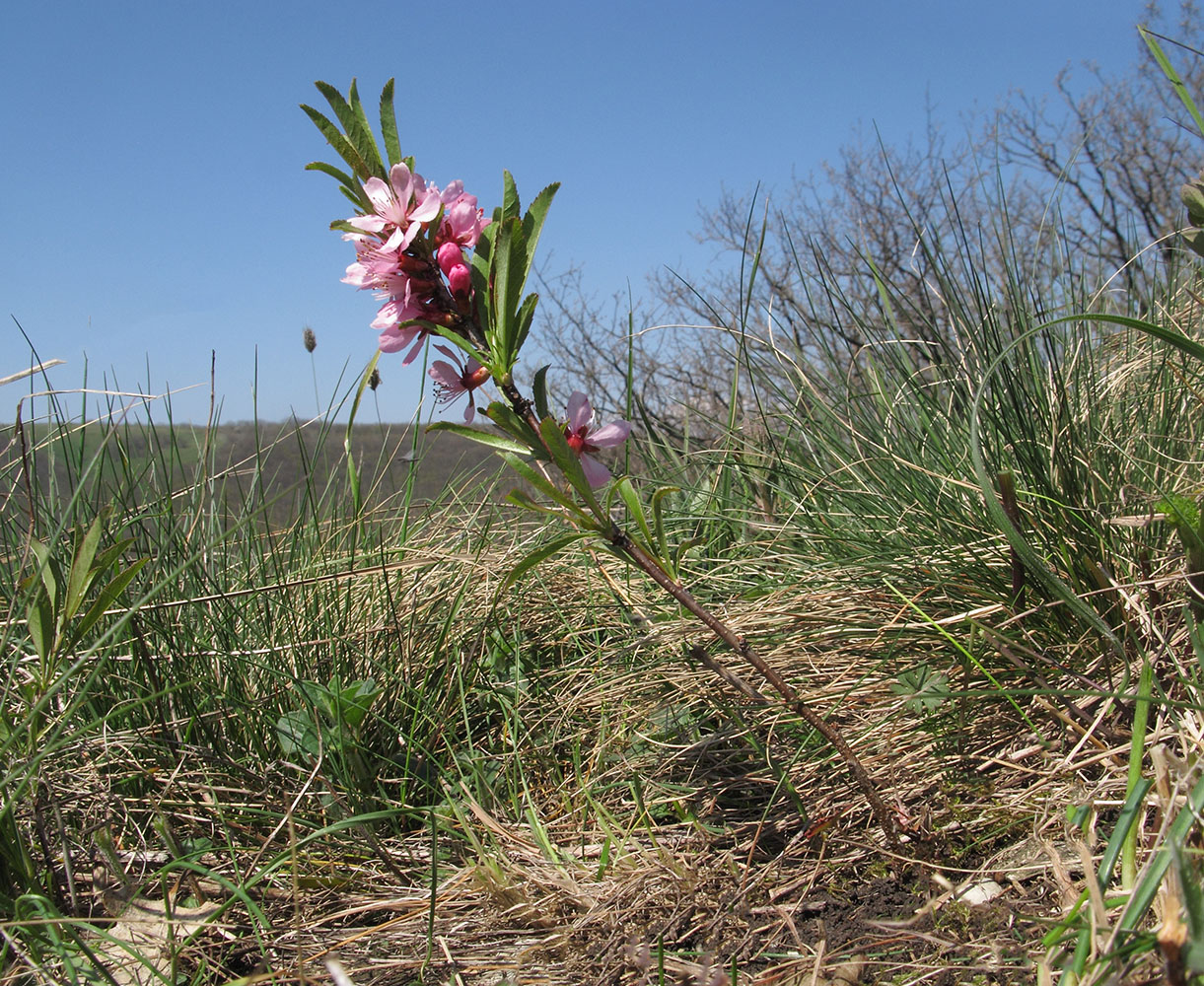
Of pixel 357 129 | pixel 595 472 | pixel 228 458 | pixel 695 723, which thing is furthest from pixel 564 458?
pixel 228 458

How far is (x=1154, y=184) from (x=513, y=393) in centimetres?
971

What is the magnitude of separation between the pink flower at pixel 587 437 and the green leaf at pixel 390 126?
0.41m

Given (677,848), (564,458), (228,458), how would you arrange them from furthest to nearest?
(228,458), (677,848), (564,458)

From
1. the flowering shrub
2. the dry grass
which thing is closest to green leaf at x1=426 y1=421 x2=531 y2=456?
the flowering shrub

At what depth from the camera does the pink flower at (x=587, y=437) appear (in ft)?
3.80

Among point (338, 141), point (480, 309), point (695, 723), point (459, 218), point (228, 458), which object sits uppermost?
point (338, 141)

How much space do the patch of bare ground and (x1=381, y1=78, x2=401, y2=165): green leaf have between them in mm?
889

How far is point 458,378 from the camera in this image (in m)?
1.16

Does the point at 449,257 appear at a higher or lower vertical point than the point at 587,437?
higher

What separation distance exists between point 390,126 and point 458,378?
0.35 m

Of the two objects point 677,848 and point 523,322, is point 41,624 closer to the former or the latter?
point 523,322

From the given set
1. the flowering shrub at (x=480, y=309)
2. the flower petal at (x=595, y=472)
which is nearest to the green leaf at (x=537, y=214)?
the flowering shrub at (x=480, y=309)

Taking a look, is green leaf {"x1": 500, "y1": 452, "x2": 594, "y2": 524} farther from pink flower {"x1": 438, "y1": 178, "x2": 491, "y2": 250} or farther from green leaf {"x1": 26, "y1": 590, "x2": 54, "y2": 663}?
green leaf {"x1": 26, "y1": 590, "x2": 54, "y2": 663}

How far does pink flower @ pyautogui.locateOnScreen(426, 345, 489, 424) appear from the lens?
1140 mm
